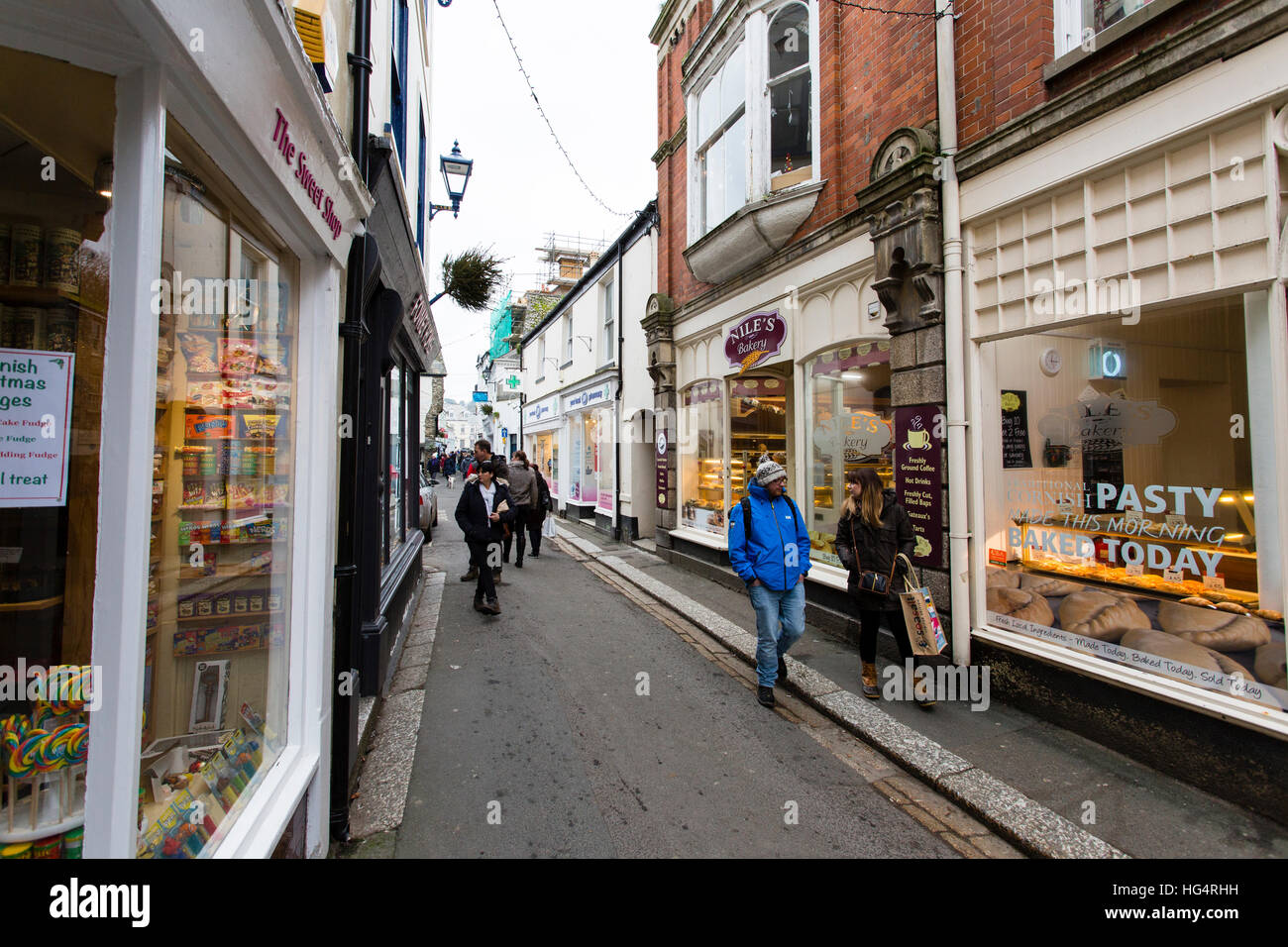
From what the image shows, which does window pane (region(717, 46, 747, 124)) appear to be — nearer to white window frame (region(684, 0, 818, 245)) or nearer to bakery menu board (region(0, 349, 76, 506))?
white window frame (region(684, 0, 818, 245))

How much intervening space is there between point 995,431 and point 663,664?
3.64 metres

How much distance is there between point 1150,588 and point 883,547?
5.79 ft

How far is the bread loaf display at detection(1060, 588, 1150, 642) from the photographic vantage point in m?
4.17

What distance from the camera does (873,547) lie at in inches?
190

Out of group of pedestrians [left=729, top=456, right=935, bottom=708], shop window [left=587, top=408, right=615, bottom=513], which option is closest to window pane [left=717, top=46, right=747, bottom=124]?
group of pedestrians [left=729, top=456, right=935, bottom=708]

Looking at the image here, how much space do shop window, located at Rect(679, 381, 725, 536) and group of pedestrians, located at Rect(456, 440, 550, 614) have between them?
108 inches

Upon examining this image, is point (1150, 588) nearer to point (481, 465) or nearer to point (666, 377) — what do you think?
point (481, 465)

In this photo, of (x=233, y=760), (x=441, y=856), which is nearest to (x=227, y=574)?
(x=233, y=760)

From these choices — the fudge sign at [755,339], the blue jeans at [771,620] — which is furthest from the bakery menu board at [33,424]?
Result: the fudge sign at [755,339]

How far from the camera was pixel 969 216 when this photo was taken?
5016mm

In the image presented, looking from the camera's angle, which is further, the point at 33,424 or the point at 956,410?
the point at 956,410

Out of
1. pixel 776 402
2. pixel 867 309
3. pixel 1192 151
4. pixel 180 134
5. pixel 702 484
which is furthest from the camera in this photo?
pixel 702 484

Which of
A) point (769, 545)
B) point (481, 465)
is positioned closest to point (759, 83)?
point (481, 465)
